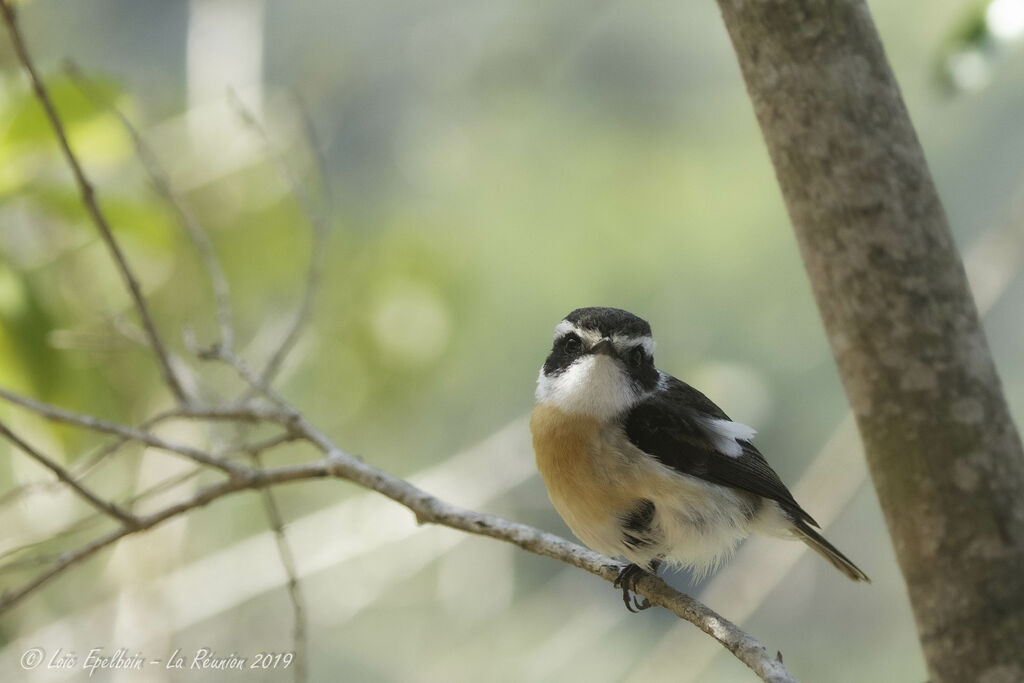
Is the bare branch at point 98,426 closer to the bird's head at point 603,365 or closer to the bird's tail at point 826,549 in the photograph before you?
the bird's head at point 603,365

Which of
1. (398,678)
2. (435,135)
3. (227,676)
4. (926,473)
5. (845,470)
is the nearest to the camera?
(926,473)

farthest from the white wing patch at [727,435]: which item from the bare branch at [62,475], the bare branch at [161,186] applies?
the bare branch at [62,475]

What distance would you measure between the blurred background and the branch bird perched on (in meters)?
0.89

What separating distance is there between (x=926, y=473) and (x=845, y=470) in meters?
2.33

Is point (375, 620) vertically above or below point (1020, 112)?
below

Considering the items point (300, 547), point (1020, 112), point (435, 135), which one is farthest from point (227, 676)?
point (1020, 112)

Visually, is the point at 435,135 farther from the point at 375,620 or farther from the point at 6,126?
the point at 6,126

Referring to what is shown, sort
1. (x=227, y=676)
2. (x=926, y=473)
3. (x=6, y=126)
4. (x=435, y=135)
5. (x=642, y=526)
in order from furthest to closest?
(x=435, y=135), (x=227, y=676), (x=6, y=126), (x=642, y=526), (x=926, y=473)

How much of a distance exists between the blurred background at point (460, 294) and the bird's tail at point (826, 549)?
732 mm

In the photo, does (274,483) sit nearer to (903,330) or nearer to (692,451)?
(692,451)

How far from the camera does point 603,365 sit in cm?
253

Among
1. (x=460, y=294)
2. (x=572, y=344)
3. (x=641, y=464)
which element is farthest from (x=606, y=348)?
(x=460, y=294)

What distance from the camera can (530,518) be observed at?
4.47 m

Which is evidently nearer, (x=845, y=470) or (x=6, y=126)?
(x=6, y=126)
